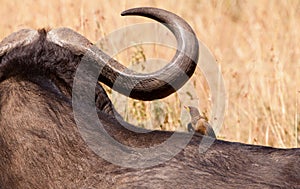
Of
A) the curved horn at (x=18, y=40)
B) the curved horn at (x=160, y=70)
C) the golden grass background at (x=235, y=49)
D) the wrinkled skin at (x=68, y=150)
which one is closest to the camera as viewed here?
the wrinkled skin at (x=68, y=150)

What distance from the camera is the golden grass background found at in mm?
8953

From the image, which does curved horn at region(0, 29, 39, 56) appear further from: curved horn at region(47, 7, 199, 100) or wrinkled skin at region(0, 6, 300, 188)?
curved horn at region(47, 7, 199, 100)

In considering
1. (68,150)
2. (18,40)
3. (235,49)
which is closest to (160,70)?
(68,150)

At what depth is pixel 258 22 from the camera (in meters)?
12.7

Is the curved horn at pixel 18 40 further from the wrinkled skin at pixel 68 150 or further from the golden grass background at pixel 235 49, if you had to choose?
the golden grass background at pixel 235 49

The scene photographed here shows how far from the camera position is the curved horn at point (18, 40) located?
6.11m

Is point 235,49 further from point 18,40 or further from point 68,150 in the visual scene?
point 68,150

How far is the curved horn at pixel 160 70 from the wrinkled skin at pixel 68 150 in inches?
9.2

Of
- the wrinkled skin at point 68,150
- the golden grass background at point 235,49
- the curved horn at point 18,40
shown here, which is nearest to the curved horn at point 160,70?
the wrinkled skin at point 68,150

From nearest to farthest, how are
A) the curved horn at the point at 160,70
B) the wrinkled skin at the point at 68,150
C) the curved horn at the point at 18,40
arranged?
the wrinkled skin at the point at 68,150 → the curved horn at the point at 160,70 → the curved horn at the point at 18,40

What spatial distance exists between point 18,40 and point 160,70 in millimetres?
1068

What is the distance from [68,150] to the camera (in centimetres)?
557

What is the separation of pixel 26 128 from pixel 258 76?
16.8ft

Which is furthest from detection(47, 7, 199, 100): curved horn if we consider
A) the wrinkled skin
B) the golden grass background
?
the golden grass background
